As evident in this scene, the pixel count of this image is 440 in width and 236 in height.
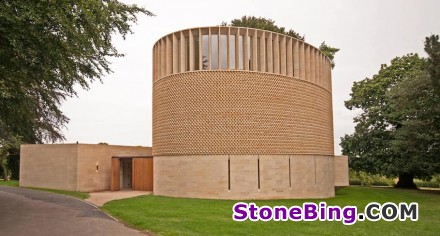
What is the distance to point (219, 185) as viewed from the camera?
21766 millimetres

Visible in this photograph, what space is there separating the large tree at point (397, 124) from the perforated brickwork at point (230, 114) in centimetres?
1226

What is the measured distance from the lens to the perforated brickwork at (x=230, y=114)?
73.1 ft

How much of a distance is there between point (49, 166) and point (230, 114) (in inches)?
624

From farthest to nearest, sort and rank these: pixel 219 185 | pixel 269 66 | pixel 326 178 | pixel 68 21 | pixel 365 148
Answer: pixel 365 148
pixel 326 178
pixel 269 66
pixel 219 185
pixel 68 21

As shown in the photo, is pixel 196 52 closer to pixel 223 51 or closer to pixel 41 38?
pixel 223 51

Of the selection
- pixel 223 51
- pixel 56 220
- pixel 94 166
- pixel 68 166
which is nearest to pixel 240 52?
pixel 223 51

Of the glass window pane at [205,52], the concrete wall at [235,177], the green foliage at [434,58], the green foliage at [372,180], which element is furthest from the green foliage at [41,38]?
the green foliage at [372,180]

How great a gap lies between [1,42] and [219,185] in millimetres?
12667

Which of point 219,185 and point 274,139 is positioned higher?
point 274,139

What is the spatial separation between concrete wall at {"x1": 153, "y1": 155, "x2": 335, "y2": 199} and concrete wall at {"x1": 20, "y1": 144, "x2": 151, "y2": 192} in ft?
25.3

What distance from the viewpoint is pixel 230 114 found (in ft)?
73.4

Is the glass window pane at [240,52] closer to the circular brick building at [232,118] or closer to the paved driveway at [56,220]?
the circular brick building at [232,118]

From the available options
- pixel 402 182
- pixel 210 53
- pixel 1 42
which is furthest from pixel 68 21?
pixel 402 182

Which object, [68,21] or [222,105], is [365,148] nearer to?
[222,105]
